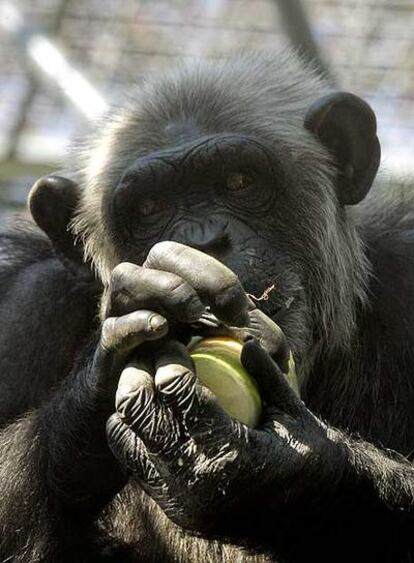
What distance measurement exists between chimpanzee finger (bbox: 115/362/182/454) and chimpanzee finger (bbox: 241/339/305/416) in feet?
1.08

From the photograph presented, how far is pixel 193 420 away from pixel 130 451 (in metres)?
0.35

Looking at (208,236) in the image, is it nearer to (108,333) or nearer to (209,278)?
(209,278)

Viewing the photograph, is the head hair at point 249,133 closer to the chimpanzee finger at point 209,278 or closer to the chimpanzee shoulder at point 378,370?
the chimpanzee shoulder at point 378,370

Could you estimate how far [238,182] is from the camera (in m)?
6.05

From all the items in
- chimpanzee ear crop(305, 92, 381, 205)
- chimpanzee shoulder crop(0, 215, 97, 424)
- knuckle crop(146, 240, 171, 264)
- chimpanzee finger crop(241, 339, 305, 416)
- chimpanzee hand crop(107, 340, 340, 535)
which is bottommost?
chimpanzee shoulder crop(0, 215, 97, 424)

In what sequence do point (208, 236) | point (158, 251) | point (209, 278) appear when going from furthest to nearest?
point (208, 236) < point (158, 251) < point (209, 278)

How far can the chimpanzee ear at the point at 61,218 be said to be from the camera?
6.57 metres

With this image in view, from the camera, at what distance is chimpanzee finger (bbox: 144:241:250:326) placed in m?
4.86

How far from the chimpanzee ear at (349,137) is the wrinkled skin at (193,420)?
1.57 metres

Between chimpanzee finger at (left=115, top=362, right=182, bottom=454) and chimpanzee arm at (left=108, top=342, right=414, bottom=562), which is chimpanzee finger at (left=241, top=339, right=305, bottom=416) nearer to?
chimpanzee arm at (left=108, top=342, right=414, bottom=562)

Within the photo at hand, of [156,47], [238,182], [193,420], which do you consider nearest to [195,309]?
[193,420]

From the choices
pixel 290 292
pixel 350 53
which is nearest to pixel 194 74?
pixel 290 292

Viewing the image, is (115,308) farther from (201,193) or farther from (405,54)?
(405,54)

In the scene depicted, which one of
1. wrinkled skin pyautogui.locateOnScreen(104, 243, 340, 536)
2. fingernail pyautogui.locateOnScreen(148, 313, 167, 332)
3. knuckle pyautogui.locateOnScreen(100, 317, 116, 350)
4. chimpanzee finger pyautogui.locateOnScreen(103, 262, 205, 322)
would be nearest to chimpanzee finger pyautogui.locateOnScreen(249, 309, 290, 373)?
wrinkled skin pyautogui.locateOnScreen(104, 243, 340, 536)
